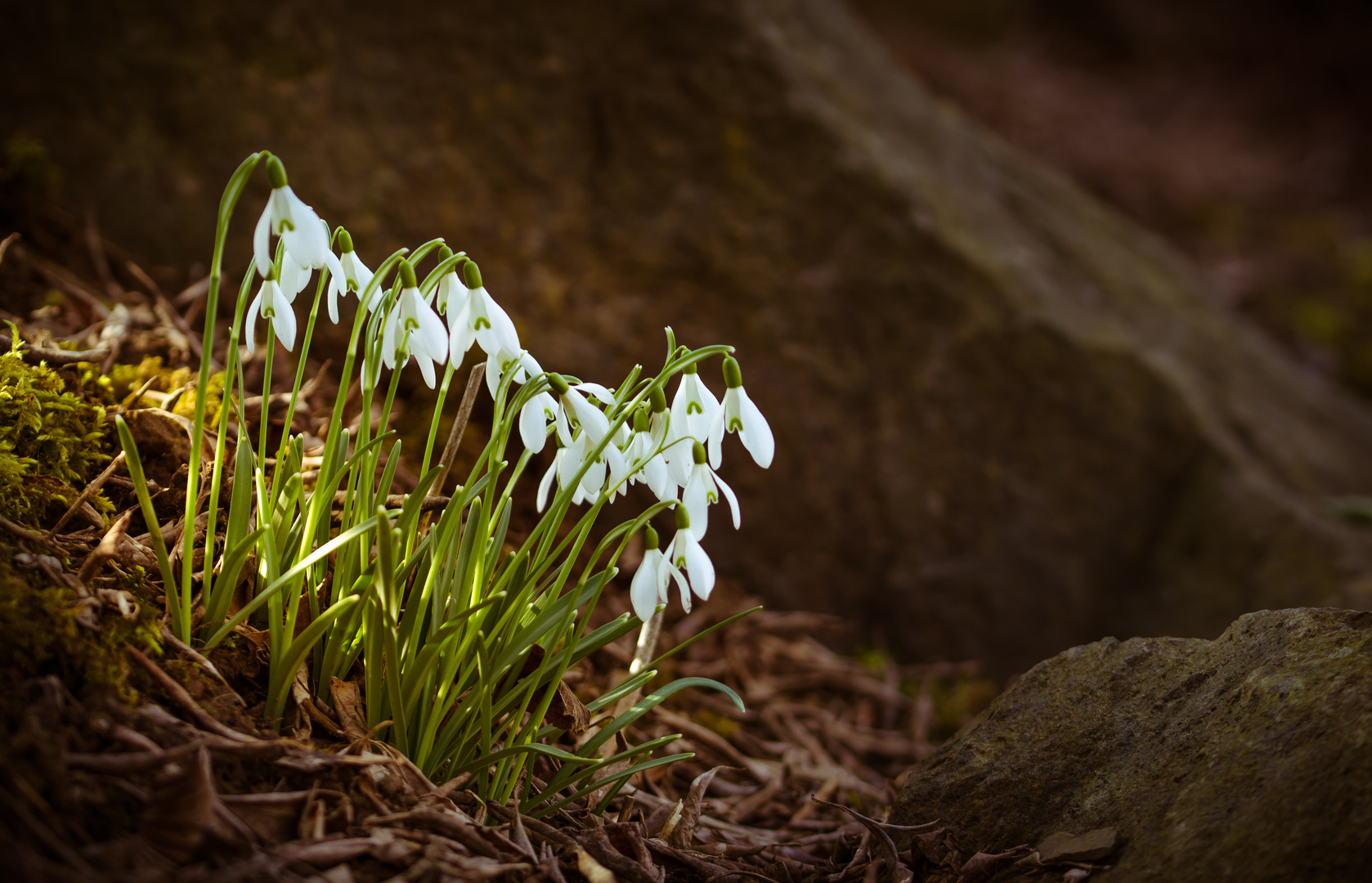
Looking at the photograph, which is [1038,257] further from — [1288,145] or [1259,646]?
[1288,145]

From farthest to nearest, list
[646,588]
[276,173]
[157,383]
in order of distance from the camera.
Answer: [157,383] < [646,588] < [276,173]

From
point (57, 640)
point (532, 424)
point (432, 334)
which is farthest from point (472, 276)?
point (57, 640)

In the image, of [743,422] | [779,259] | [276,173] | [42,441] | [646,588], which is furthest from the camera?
[779,259]

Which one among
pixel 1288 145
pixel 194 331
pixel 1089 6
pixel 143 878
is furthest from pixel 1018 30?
pixel 143 878

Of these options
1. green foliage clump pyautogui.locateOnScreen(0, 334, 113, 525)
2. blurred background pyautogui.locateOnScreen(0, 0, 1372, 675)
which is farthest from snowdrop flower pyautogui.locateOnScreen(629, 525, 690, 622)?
blurred background pyautogui.locateOnScreen(0, 0, 1372, 675)

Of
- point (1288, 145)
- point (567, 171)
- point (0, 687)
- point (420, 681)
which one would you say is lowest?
point (0, 687)

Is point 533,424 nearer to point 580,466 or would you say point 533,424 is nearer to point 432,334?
point 580,466

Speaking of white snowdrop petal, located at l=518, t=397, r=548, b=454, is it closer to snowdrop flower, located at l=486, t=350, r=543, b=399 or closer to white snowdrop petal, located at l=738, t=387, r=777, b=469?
snowdrop flower, located at l=486, t=350, r=543, b=399
